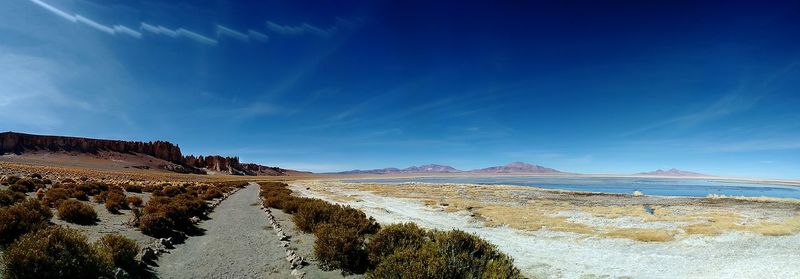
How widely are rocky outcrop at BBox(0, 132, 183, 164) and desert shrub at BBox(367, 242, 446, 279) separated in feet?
557

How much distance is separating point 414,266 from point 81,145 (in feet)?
593

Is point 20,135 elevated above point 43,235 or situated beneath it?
elevated above

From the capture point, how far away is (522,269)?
1145 cm

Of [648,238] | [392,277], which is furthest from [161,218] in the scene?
[648,238]

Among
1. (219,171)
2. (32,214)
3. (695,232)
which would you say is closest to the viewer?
(32,214)

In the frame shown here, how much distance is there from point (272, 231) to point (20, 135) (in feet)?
567

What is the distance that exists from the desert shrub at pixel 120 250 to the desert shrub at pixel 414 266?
5.93 metres

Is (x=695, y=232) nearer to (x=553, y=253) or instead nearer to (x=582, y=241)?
(x=582, y=241)

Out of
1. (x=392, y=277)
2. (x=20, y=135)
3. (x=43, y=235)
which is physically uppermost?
(x=20, y=135)

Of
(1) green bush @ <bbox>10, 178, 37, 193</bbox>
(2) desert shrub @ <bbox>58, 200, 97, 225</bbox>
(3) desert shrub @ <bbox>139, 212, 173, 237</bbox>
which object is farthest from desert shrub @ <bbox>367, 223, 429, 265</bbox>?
(1) green bush @ <bbox>10, 178, 37, 193</bbox>

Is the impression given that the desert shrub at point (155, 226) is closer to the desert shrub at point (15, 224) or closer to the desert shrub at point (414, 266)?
the desert shrub at point (15, 224)

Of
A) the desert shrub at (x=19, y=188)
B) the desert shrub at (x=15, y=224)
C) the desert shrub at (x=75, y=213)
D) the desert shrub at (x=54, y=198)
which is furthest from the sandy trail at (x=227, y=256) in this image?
the desert shrub at (x=19, y=188)

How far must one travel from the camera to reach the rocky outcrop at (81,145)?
12750 cm

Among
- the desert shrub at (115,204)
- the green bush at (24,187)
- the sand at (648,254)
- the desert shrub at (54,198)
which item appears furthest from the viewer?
the green bush at (24,187)
